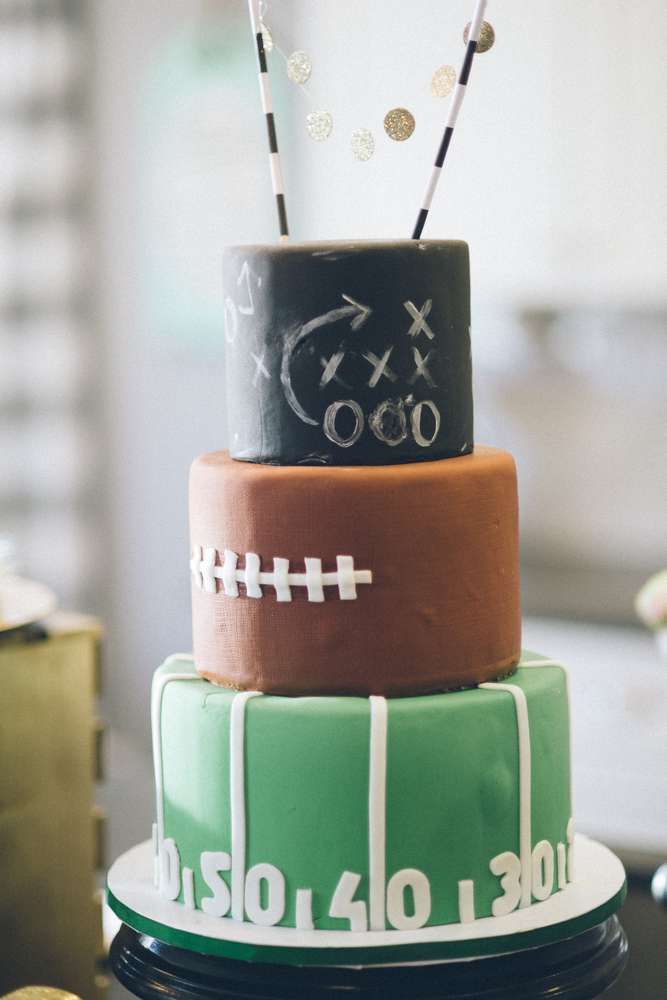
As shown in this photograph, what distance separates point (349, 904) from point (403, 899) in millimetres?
43

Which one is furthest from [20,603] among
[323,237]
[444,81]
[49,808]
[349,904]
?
[323,237]

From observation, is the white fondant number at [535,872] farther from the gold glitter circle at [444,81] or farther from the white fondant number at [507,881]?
the gold glitter circle at [444,81]

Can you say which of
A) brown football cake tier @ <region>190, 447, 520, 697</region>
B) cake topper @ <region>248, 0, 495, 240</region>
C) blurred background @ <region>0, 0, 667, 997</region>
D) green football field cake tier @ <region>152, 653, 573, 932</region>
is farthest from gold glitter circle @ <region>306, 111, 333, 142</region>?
blurred background @ <region>0, 0, 667, 997</region>

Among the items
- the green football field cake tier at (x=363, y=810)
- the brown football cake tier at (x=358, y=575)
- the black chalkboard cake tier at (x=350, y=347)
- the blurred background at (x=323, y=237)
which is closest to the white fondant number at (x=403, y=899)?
the green football field cake tier at (x=363, y=810)

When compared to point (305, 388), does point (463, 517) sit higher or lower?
lower

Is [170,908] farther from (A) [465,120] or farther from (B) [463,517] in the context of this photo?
(A) [465,120]

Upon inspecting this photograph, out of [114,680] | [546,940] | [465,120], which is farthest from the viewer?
[114,680]

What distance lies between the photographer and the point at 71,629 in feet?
4.50

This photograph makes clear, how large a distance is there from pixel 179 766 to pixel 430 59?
96.1 inches

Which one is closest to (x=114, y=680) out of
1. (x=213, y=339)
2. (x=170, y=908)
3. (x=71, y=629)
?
(x=213, y=339)

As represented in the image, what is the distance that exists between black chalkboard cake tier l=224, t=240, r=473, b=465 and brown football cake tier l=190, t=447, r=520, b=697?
0.03m

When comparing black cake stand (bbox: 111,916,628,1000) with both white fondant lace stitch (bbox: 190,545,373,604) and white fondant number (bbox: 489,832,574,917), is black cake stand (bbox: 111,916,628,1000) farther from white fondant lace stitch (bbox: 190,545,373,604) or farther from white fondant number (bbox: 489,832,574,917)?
white fondant lace stitch (bbox: 190,545,373,604)

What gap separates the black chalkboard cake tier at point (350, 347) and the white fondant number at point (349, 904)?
1.08 ft

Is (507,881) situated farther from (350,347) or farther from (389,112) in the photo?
(389,112)
